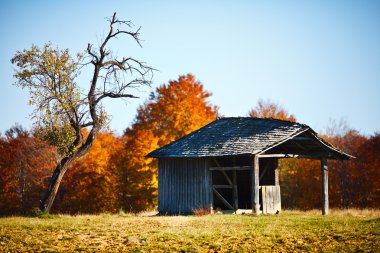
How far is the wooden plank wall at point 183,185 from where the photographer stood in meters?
25.3

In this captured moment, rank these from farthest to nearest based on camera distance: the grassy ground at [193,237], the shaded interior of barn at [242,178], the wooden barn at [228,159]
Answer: the shaded interior of barn at [242,178], the wooden barn at [228,159], the grassy ground at [193,237]

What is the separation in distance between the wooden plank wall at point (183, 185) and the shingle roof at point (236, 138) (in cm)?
85

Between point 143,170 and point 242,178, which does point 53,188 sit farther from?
point 143,170

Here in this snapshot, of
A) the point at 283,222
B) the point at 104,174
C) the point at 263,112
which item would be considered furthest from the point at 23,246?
the point at 263,112

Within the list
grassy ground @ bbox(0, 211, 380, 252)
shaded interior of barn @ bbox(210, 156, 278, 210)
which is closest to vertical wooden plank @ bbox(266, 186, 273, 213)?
shaded interior of barn @ bbox(210, 156, 278, 210)

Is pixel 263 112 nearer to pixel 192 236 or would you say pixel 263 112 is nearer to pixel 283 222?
pixel 283 222

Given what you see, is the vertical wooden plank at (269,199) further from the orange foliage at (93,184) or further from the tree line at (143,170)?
the orange foliage at (93,184)

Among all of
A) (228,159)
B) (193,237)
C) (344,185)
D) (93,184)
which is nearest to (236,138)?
(228,159)

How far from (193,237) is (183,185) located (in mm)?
11901

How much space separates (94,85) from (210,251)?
14.8 meters

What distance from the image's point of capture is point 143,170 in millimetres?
40938

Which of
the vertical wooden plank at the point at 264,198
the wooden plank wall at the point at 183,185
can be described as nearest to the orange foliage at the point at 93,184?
the wooden plank wall at the point at 183,185

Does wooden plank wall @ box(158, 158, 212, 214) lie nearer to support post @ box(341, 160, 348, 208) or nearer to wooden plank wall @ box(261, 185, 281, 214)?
wooden plank wall @ box(261, 185, 281, 214)

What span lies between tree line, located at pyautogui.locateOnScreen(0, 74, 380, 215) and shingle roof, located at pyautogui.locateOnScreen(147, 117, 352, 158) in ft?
45.0
